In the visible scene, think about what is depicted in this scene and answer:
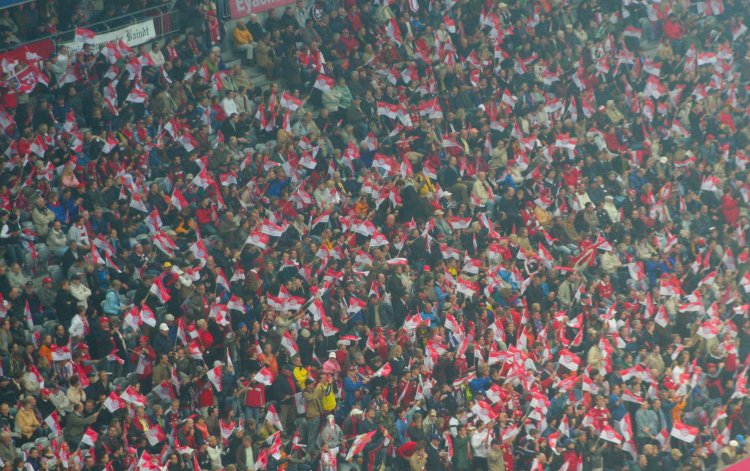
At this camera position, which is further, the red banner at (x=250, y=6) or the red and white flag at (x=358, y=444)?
the red banner at (x=250, y=6)

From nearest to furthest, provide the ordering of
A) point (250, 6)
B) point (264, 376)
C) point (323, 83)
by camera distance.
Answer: point (264, 376) < point (323, 83) < point (250, 6)

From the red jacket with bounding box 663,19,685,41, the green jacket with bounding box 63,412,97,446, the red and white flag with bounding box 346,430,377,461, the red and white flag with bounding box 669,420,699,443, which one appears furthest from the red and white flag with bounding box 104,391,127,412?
the red jacket with bounding box 663,19,685,41

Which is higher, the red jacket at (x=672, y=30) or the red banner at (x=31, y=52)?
the red banner at (x=31, y=52)

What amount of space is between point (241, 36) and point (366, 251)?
6.75 m

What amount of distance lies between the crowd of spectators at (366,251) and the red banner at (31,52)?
1.72ft

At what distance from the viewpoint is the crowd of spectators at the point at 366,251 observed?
32125mm

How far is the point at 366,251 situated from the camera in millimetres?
36219

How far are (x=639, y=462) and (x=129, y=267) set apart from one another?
33.9ft

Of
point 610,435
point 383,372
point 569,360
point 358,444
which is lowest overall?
point 610,435

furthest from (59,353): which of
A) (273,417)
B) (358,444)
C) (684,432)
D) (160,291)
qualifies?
(684,432)

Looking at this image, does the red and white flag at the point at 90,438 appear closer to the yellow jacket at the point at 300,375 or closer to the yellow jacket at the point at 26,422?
the yellow jacket at the point at 26,422

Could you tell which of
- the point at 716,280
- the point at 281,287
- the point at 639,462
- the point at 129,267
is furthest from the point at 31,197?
the point at 716,280

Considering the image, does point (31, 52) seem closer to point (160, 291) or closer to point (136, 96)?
point (136, 96)

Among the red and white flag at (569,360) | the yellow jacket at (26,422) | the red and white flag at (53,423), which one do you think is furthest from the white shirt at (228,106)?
the yellow jacket at (26,422)
